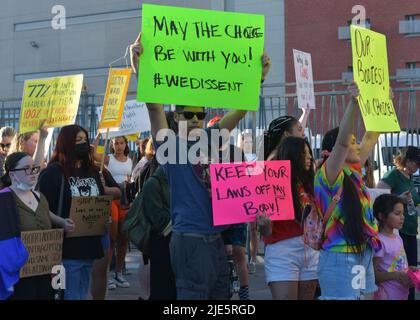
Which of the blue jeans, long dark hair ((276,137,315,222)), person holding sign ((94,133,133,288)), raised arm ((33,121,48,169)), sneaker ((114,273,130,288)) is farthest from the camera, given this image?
sneaker ((114,273,130,288))

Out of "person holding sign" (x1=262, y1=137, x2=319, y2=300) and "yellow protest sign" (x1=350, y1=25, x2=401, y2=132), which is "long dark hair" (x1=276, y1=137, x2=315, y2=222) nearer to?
"person holding sign" (x1=262, y1=137, x2=319, y2=300)

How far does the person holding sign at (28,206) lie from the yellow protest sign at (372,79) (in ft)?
8.04

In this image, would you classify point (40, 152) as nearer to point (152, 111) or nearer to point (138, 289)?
point (152, 111)

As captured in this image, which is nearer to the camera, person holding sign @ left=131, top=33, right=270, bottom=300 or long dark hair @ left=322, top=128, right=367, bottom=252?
person holding sign @ left=131, top=33, right=270, bottom=300

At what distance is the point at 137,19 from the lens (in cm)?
4134

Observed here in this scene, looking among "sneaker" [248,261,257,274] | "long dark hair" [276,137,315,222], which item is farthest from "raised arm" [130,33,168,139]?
"sneaker" [248,261,257,274]

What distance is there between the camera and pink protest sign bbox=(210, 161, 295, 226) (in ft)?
16.9

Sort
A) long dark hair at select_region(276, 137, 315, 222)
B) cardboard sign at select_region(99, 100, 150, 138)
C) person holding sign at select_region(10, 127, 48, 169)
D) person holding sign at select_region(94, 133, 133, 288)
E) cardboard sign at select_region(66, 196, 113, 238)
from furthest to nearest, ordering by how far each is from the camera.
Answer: cardboard sign at select_region(99, 100, 150, 138) → person holding sign at select_region(94, 133, 133, 288) → person holding sign at select_region(10, 127, 48, 169) → cardboard sign at select_region(66, 196, 113, 238) → long dark hair at select_region(276, 137, 315, 222)

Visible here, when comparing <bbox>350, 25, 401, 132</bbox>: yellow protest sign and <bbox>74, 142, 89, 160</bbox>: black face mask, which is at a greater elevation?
<bbox>350, 25, 401, 132</bbox>: yellow protest sign

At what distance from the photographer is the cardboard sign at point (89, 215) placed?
258 inches

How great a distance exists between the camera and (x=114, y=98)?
973 centimetres

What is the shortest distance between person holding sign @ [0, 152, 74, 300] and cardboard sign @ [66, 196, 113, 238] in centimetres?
34

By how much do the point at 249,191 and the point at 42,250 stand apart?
65.1 inches
